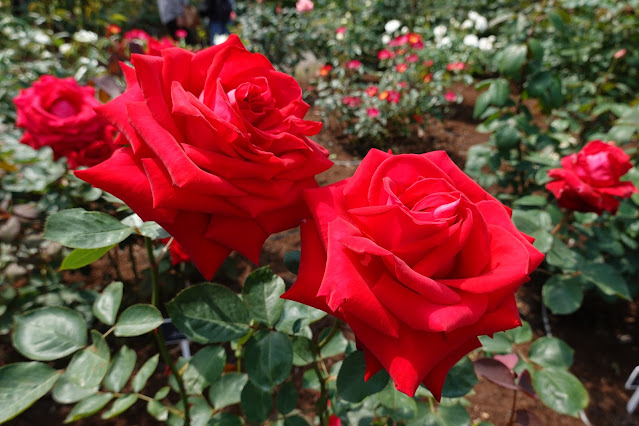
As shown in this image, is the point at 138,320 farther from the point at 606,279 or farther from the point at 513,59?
the point at 513,59

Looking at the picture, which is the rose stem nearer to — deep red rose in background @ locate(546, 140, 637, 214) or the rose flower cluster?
the rose flower cluster

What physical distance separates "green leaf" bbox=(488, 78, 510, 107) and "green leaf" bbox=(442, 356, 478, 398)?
1222 millimetres

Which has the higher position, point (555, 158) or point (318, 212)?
point (318, 212)

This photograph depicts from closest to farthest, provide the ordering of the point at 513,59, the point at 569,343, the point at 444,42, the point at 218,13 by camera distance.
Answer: the point at 513,59, the point at 569,343, the point at 444,42, the point at 218,13

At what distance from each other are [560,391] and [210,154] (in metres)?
0.77

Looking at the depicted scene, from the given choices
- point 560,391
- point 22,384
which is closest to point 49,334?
point 22,384

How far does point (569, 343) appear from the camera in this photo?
1.72 meters

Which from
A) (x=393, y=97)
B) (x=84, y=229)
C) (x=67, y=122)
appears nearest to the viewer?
(x=84, y=229)

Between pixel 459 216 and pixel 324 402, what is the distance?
476 millimetres

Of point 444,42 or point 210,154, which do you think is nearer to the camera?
point 210,154

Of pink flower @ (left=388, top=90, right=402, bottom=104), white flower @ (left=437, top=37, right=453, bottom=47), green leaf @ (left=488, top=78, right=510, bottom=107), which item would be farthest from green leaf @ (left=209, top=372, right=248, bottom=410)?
white flower @ (left=437, top=37, right=453, bottom=47)

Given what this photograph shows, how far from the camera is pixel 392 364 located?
1.16ft

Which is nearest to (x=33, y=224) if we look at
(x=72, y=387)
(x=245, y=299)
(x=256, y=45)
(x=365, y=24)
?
(x=72, y=387)

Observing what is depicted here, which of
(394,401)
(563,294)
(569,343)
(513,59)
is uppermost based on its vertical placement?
(513,59)
